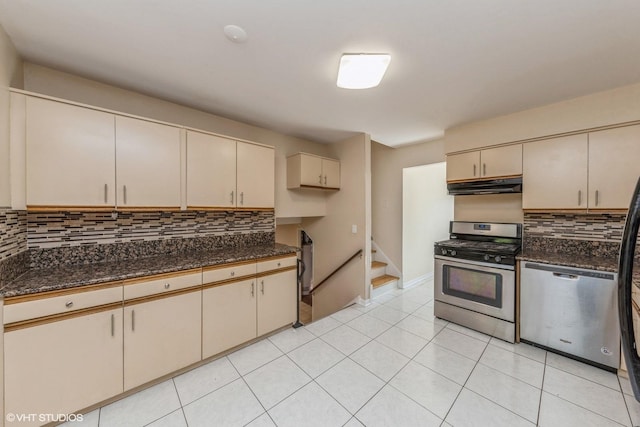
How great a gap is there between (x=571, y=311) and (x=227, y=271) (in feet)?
10.3

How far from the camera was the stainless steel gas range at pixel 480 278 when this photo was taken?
242 centimetres

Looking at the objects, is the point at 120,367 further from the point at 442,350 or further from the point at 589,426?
the point at 589,426

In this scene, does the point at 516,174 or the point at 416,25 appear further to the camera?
the point at 516,174

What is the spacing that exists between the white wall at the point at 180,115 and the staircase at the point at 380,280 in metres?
1.35

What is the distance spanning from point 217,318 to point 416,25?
2686 mm

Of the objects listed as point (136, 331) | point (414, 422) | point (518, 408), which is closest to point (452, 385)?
point (518, 408)

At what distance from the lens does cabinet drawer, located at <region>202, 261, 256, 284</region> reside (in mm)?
2098

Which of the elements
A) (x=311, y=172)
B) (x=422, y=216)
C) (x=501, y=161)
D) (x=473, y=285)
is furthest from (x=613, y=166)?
(x=311, y=172)

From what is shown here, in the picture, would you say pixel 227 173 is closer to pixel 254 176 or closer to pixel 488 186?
pixel 254 176

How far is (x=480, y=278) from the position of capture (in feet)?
8.50

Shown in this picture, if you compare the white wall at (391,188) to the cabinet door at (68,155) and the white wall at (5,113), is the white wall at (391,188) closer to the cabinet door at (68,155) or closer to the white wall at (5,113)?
the cabinet door at (68,155)

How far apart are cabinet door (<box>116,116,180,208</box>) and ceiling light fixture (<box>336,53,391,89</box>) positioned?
5.35ft

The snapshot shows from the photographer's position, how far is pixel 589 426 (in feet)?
4.87

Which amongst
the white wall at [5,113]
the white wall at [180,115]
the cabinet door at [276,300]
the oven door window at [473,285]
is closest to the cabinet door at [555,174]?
the oven door window at [473,285]
